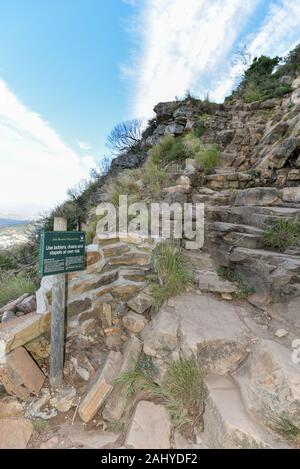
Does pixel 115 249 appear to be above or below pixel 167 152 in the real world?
below

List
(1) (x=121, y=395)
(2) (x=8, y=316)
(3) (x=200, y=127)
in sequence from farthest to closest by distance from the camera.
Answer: (3) (x=200, y=127) < (2) (x=8, y=316) < (1) (x=121, y=395)

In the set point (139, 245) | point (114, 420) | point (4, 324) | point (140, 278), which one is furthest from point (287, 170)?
point (4, 324)

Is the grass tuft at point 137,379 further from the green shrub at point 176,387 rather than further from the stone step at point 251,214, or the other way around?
the stone step at point 251,214

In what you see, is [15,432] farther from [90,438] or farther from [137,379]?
[137,379]

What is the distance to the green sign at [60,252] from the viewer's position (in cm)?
181

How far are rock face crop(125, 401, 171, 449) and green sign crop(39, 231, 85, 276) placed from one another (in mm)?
1275

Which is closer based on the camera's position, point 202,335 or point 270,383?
point 270,383

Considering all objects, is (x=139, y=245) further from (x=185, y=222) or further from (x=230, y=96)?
(x=230, y=96)

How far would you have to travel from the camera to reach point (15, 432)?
5.57ft

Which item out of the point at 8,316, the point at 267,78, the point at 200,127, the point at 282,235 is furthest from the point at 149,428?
the point at 267,78

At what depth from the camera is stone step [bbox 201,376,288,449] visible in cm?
138

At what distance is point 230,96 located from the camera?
→ 967 centimetres

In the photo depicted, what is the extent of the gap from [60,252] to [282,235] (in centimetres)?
289
